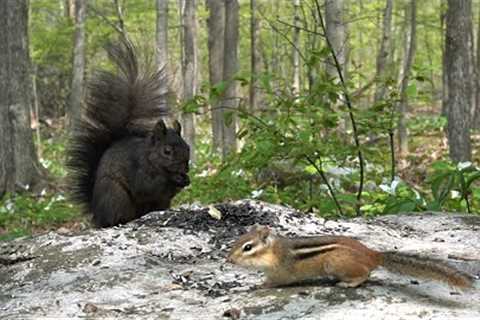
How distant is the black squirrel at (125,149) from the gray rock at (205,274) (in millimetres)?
922

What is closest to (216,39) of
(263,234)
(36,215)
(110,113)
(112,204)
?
(36,215)

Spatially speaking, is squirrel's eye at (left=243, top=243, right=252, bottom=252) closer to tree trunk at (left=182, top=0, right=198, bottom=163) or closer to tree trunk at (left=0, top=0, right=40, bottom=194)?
tree trunk at (left=0, top=0, right=40, bottom=194)

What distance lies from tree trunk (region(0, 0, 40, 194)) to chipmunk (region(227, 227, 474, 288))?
892 cm

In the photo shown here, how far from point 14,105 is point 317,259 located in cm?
930

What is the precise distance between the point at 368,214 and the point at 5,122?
7183mm

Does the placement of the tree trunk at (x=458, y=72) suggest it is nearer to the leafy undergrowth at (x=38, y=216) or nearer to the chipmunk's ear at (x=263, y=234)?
the leafy undergrowth at (x=38, y=216)

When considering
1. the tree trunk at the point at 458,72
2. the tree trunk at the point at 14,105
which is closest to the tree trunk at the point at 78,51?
the tree trunk at the point at 14,105

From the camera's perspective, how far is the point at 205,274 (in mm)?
3557

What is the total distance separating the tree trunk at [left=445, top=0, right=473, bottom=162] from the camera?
8.37 meters

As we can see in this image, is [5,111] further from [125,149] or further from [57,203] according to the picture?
[125,149]

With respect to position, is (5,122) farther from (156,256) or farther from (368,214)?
(156,256)

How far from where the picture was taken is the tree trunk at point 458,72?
8367 mm

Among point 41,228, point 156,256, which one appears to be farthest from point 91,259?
point 41,228

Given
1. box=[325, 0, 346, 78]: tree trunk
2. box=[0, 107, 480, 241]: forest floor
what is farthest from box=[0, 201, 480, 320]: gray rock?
box=[325, 0, 346, 78]: tree trunk
